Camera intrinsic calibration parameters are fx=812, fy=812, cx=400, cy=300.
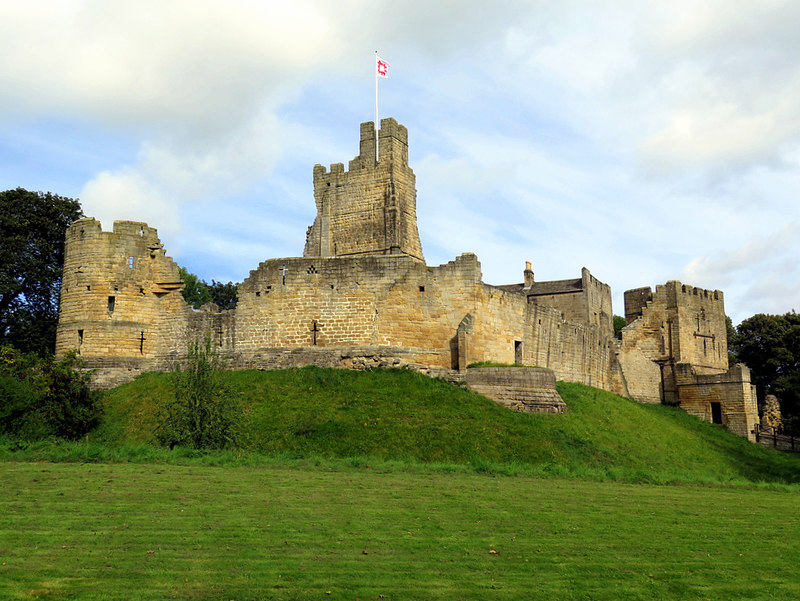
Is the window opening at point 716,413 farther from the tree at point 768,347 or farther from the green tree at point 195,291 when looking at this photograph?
the green tree at point 195,291

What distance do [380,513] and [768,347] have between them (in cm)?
5455

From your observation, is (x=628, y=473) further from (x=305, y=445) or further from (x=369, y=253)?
(x=369, y=253)

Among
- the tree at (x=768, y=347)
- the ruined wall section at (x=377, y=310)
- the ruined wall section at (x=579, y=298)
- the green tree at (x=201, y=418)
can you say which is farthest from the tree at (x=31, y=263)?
Answer: the tree at (x=768, y=347)

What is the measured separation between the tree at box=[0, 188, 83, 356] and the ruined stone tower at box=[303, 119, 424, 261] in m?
12.2

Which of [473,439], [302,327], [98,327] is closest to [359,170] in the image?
[302,327]

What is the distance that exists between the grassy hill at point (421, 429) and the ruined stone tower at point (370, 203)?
9.83m

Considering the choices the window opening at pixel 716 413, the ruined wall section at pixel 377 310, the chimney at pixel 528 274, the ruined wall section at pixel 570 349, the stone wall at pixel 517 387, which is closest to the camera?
the stone wall at pixel 517 387

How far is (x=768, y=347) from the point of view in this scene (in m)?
61.0

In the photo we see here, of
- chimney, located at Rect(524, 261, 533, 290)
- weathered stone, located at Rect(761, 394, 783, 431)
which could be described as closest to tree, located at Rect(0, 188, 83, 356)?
chimney, located at Rect(524, 261, 533, 290)

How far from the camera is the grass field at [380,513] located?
424 inches

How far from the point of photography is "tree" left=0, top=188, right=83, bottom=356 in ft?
123

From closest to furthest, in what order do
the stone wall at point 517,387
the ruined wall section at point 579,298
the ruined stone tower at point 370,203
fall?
the stone wall at point 517,387
the ruined stone tower at point 370,203
the ruined wall section at point 579,298

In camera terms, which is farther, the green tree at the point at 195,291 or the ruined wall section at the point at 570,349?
the green tree at the point at 195,291

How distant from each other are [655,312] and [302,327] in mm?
24941
